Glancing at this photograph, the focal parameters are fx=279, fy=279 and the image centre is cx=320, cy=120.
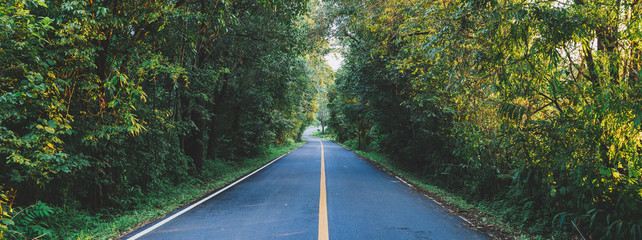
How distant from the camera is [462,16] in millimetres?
4879

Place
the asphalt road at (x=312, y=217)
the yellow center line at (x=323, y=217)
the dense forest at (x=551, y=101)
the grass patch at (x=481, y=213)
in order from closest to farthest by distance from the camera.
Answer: the dense forest at (x=551, y=101), the yellow center line at (x=323, y=217), the asphalt road at (x=312, y=217), the grass patch at (x=481, y=213)

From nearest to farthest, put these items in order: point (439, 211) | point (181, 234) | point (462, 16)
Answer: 1. point (181, 234)
2. point (462, 16)
3. point (439, 211)

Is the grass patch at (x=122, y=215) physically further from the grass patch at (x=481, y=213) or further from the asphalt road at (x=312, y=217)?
the grass patch at (x=481, y=213)

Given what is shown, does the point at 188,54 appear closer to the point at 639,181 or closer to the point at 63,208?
the point at 63,208

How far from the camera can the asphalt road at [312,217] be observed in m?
4.59

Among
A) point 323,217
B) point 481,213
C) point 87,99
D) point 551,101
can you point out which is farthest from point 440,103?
point 87,99

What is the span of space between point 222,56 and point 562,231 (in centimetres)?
1045

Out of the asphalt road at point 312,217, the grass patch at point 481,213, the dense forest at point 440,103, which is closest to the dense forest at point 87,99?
the dense forest at point 440,103

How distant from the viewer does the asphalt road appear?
→ 4594 mm

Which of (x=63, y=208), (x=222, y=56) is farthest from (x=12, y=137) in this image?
(x=222, y=56)

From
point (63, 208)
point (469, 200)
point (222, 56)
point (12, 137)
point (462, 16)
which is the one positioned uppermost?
point (222, 56)

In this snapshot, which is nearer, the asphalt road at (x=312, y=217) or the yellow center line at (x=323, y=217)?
the yellow center line at (x=323, y=217)

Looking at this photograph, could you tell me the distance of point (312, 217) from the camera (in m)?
5.44

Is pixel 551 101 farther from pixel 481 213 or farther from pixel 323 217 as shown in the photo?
pixel 323 217
